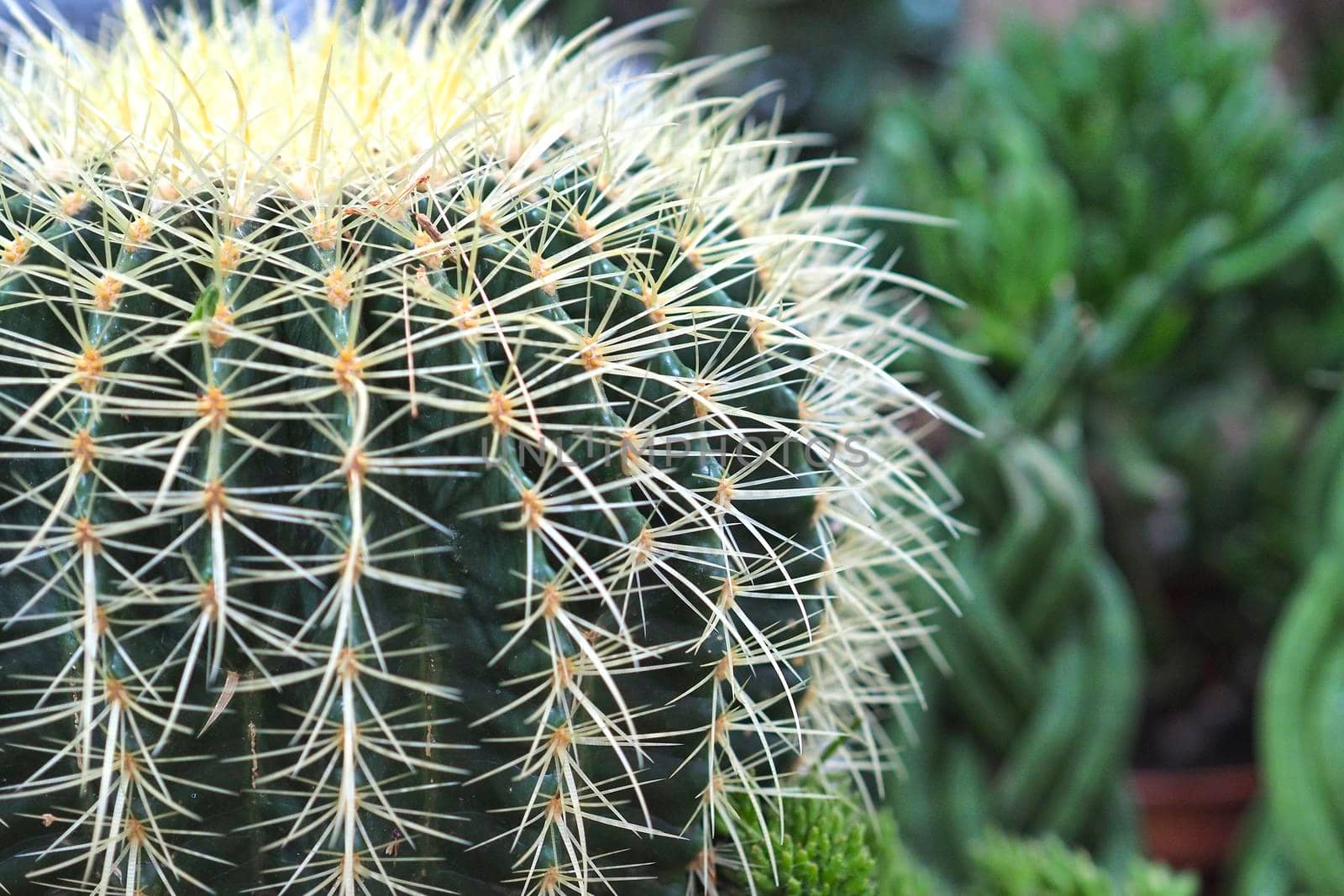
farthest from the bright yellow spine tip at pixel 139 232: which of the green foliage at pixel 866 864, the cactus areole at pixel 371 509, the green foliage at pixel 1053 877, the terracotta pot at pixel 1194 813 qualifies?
the terracotta pot at pixel 1194 813

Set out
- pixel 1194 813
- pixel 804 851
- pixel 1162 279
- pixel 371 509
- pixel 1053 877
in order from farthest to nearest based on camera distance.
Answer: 1. pixel 1194 813
2. pixel 1162 279
3. pixel 1053 877
4. pixel 804 851
5. pixel 371 509

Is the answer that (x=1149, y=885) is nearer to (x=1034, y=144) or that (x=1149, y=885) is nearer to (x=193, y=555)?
(x=193, y=555)

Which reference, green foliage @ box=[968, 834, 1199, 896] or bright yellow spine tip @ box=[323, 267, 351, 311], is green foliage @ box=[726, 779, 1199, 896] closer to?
green foliage @ box=[968, 834, 1199, 896]

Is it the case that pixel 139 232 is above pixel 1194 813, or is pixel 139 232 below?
above

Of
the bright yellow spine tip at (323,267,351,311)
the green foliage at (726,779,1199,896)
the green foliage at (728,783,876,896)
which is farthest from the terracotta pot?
the bright yellow spine tip at (323,267,351,311)

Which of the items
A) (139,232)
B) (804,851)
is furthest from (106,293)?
(804,851)

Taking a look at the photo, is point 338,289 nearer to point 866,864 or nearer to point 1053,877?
point 866,864

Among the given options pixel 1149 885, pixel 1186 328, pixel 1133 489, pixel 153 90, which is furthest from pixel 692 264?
pixel 1186 328
